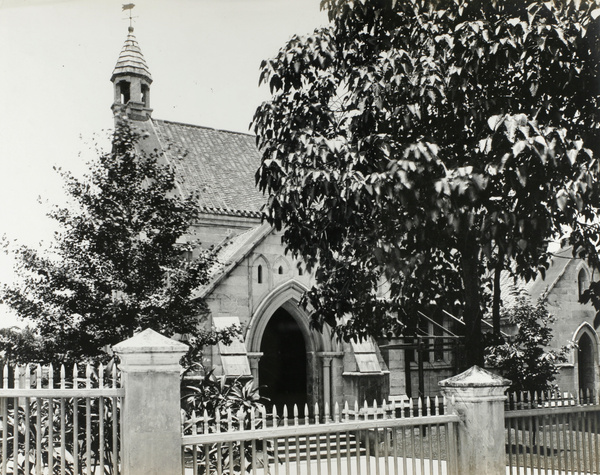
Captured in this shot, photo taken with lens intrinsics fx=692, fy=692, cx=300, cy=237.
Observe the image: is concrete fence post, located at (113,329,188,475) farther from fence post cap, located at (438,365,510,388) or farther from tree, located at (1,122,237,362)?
tree, located at (1,122,237,362)

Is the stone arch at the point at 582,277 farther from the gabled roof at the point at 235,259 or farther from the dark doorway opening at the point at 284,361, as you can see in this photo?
the gabled roof at the point at 235,259

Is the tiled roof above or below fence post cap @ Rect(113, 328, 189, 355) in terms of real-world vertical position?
above

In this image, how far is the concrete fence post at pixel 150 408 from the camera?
5902 mm

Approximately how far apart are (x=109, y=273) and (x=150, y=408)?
5.53 m

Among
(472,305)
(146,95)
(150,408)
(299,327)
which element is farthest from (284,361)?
(150,408)

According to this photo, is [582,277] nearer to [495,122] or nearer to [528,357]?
[528,357]

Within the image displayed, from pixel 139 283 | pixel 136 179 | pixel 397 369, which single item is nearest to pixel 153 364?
pixel 139 283

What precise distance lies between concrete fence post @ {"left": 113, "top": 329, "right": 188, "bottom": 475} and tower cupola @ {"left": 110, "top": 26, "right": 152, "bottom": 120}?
17.4 metres

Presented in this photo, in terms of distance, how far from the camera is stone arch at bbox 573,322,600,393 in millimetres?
23266

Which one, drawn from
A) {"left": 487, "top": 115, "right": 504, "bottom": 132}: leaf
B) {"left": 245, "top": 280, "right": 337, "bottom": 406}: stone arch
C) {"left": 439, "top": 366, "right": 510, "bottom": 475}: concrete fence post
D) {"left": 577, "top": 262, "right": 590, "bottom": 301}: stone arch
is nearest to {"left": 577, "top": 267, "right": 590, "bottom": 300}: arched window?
{"left": 577, "top": 262, "right": 590, "bottom": 301}: stone arch

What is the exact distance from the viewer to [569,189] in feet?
22.0

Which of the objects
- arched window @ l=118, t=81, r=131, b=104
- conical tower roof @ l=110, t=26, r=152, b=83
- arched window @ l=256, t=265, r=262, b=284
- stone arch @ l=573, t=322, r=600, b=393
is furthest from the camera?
stone arch @ l=573, t=322, r=600, b=393

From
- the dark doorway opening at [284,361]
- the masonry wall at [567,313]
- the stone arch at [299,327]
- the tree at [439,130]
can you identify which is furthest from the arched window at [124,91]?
the tree at [439,130]

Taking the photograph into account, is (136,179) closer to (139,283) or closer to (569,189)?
(139,283)
